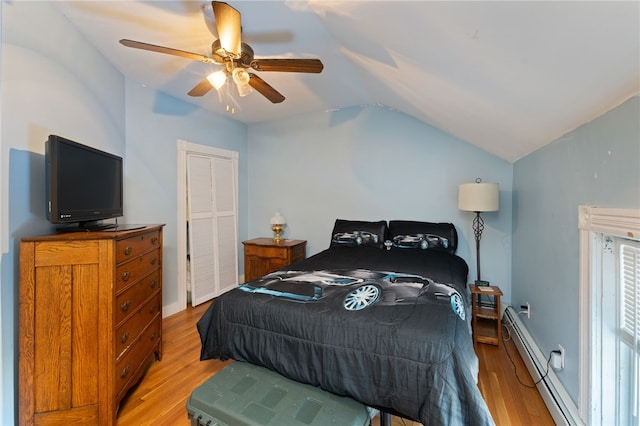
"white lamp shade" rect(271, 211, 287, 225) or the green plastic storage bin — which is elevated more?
"white lamp shade" rect(271, 211, 287, 225)

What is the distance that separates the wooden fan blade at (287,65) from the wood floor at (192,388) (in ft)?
7.39

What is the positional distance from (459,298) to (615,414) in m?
0.77

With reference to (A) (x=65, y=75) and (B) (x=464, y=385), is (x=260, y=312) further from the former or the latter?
(A) (x=65, y=75)

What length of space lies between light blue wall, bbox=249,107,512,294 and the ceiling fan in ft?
5.94

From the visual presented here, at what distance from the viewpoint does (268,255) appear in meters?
3.61

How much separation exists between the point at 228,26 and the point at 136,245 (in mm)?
1472

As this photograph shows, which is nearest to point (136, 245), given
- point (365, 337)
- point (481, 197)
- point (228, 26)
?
point (228, 26)

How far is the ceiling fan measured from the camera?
1497 millimetres

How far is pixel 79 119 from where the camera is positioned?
204 centimetres

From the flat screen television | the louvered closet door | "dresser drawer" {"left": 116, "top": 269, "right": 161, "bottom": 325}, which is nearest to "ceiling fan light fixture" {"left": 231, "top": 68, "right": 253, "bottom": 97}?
the flat screen television

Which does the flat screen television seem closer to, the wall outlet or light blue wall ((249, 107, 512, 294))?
light blue wall ((249, 107, 512, 294))

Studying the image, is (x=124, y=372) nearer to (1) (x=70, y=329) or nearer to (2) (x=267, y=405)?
(1) (x=70, y=329)

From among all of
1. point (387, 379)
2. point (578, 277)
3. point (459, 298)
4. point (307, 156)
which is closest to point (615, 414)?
point (578, 277)

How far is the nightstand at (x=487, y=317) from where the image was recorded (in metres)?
2.44
